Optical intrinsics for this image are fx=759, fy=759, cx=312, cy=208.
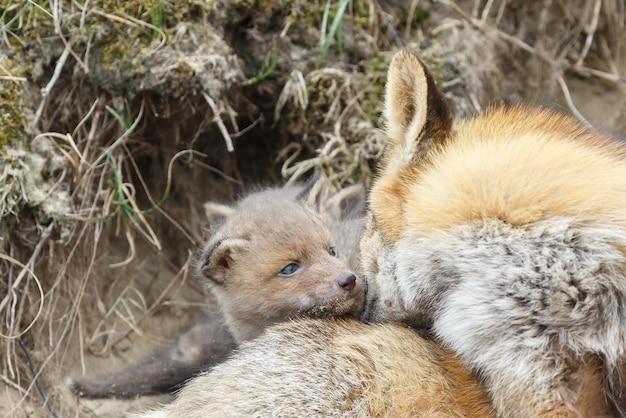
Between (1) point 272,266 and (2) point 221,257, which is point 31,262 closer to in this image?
(2) point 221,257

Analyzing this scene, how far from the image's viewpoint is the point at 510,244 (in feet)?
9.92

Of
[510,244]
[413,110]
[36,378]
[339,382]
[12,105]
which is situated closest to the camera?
[510,244]

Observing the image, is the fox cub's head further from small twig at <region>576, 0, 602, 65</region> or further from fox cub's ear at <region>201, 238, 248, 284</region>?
small twig at <region>576, 0, 602, 65</region>

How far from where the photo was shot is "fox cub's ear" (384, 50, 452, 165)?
3367 millimetres

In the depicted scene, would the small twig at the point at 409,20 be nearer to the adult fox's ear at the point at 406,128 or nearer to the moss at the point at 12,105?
the adult fox's ear at the point at 406,128

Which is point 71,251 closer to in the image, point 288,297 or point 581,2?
point 288,297

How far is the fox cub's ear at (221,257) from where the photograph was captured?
14.5 ft

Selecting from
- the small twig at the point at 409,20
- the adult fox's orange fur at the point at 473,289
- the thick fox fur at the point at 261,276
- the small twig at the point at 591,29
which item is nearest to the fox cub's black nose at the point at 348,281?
the thick fox fur at the point at 261,276

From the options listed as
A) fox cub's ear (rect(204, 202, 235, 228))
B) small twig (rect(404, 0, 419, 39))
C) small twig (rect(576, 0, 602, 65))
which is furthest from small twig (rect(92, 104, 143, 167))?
small twig (rect(576, 0, 602, 65))

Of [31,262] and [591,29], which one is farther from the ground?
[591,29]

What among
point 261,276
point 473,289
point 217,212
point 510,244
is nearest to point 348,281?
point 261,276

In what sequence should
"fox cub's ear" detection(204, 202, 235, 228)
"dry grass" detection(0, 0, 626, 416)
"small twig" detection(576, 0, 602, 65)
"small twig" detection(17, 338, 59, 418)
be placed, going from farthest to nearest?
1. "small twig" detection(576, 0, 602, 65)
2. "fox cub's ear" detection(204, 202, 235, 228)
3. "dry grass" detection(0, 0, 626, 416)
4. "small twig" detection(17, 338, 59, 418)

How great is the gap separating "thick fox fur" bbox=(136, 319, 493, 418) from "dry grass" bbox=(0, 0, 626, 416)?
188 cm

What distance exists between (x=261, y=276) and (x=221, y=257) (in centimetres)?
27
